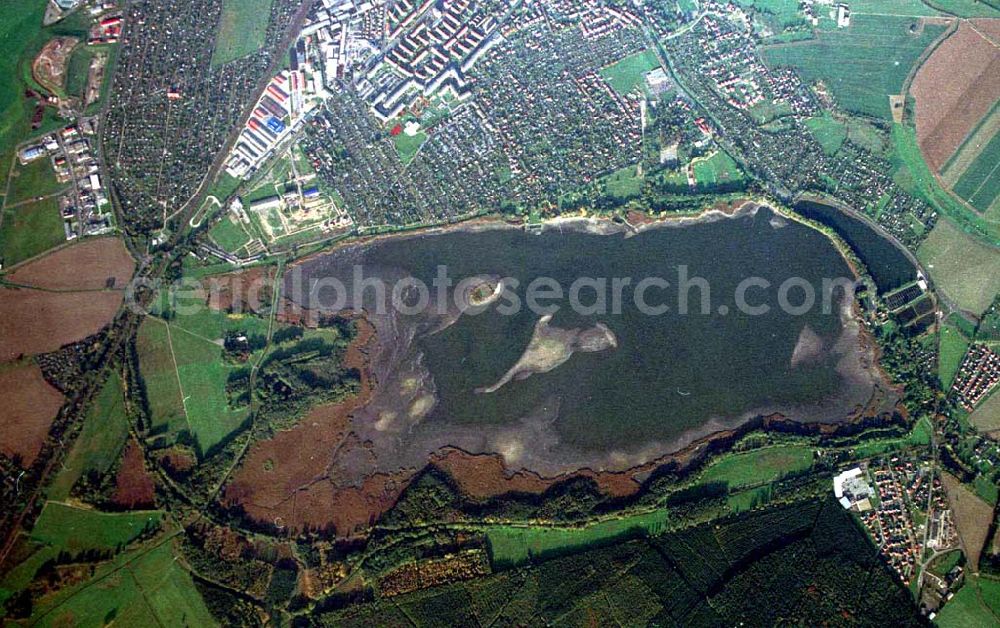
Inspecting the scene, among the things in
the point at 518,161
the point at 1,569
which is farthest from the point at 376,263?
the point at 1,569

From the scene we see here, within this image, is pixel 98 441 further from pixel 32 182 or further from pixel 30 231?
pixel 32 182

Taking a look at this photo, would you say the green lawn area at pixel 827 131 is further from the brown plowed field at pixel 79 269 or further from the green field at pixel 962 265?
the brown plowed field at pixel 79 269

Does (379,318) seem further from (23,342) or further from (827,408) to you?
(827,408)

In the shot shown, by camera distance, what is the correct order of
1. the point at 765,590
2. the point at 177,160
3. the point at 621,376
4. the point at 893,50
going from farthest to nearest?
the point at 893,50 → the point at 177,160 → the point at 621,376 → the point at 765,590

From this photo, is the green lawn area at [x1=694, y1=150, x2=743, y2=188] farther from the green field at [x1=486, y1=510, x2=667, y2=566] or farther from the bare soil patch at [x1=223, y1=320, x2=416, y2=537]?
the bare soil patch at [x1=223, y1=320, x2=416, y2=537]

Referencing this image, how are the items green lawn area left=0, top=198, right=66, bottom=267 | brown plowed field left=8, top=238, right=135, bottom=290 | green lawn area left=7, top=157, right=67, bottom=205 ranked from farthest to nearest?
green lawn area left=7, top=157, right=67, bottom=205, green lawn area left=0, top=198, right=66, bottom=267, brown plowed field left=8, top=238, right=135, bottom=290

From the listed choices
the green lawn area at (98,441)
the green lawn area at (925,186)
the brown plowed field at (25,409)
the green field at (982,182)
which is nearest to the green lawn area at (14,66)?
the brown plowed field at (25,409)

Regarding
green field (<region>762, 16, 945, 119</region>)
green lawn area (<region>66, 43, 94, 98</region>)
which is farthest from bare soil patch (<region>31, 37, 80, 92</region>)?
green field (<region>762, 16, 945, 119</region>)
